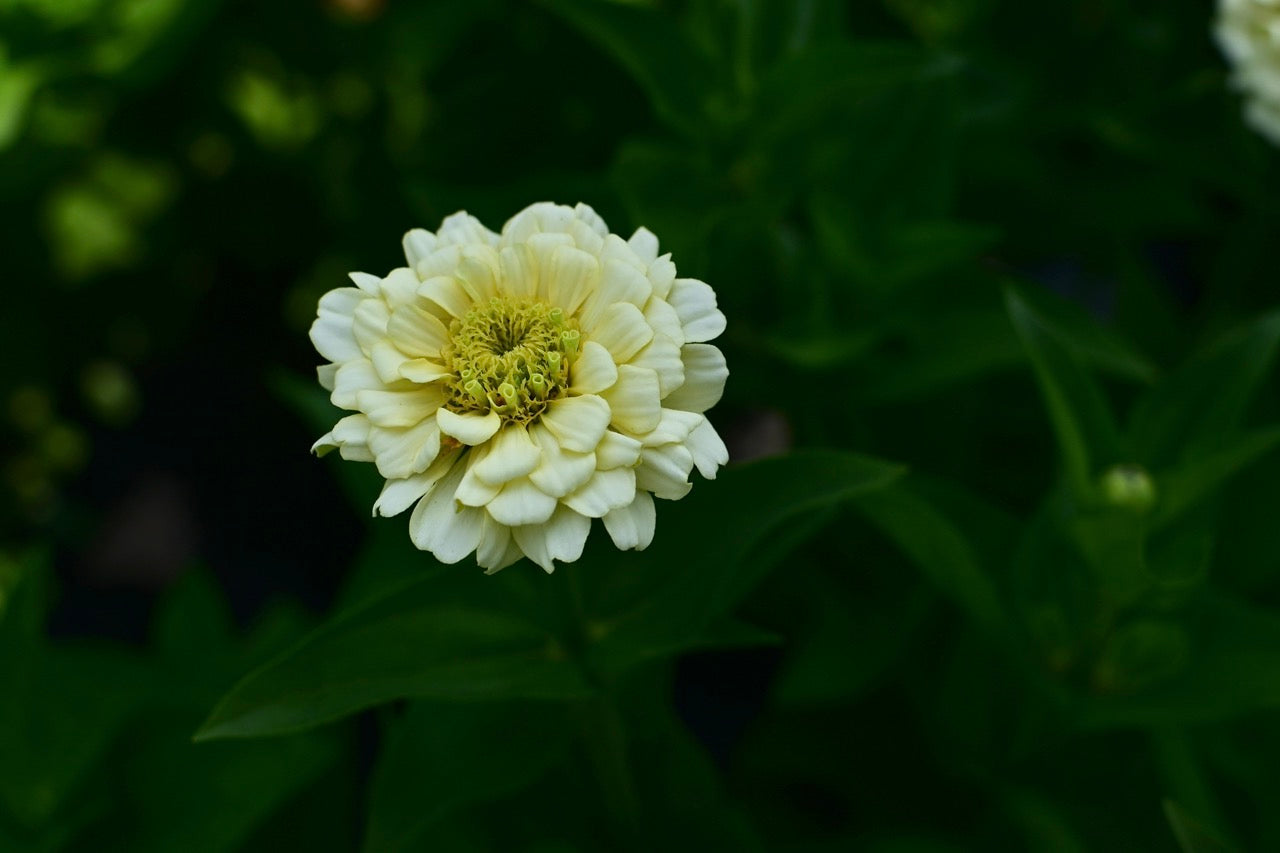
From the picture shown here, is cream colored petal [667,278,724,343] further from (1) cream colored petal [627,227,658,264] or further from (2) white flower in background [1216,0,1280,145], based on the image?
(2) white flower in background [1216,0,1280,145]

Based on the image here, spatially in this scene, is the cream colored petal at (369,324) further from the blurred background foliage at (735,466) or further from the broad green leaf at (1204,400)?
the broad green leaf at (1204,400)

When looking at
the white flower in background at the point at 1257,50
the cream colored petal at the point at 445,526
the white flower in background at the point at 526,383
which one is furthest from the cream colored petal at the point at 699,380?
the white flower in background at the point at 1257,50

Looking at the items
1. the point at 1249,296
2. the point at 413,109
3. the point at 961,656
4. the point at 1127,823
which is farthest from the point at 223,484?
the point at 1249,296

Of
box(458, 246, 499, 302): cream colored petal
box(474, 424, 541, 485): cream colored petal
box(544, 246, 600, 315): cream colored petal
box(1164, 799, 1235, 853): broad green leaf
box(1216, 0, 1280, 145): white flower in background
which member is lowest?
box(1164, 799, 1235, 853): broad green leaf

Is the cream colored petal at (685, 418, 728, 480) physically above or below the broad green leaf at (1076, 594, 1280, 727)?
above

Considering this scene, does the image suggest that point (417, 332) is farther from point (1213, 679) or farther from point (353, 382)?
point (1213, 679)

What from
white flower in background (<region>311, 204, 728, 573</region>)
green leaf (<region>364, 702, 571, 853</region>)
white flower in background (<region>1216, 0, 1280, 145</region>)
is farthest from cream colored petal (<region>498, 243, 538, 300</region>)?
white flower in background (<region>1216, 0, 1280, 145</region>)
